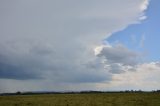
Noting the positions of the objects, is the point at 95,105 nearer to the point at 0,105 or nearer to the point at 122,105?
the point at 122,105

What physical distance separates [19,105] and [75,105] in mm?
12953

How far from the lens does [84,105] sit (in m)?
63.2

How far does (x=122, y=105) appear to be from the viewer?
6200 centimetres

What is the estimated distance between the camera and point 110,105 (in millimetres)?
62438

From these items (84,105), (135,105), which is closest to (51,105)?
(84,105)

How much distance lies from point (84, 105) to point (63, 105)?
4685mm

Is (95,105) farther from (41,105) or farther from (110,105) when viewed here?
(41,105)

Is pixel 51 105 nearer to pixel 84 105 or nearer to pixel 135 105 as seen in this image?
pixel 84 105

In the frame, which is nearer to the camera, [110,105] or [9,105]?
[110,105]

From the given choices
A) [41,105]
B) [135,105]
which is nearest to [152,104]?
[135,105]

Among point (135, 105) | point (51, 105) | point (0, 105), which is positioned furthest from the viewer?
point (0, 105)

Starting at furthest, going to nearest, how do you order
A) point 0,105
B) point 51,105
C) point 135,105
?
1. point 0,105
2. point 51,105
3. point 135,105

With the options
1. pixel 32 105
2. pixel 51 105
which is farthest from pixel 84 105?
pixel 32 105

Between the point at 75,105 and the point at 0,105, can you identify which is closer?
the point at 75,105
